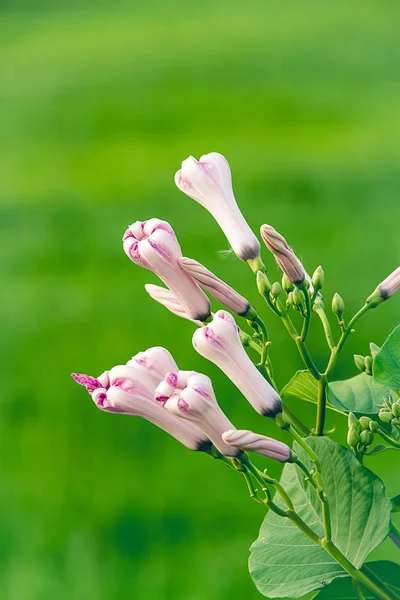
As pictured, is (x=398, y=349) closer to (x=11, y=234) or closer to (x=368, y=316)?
(x=368, y=316)

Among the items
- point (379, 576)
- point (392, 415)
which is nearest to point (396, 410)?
point (392, 415)

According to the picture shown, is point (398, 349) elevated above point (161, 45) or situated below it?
below

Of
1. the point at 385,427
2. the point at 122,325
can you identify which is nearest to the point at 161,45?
the point at 122,325

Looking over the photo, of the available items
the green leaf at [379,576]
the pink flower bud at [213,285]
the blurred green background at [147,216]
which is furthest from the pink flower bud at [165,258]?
the blurred green background at [147,216]

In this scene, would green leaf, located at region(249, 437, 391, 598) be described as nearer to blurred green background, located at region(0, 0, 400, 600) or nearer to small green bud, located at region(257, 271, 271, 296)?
small green bud, located at region(257, 271, 271, 296)

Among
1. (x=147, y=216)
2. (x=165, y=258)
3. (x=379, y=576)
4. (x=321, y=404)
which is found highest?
(x=147, y=216)

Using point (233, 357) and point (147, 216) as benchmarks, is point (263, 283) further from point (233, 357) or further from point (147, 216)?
point (147, 216)
